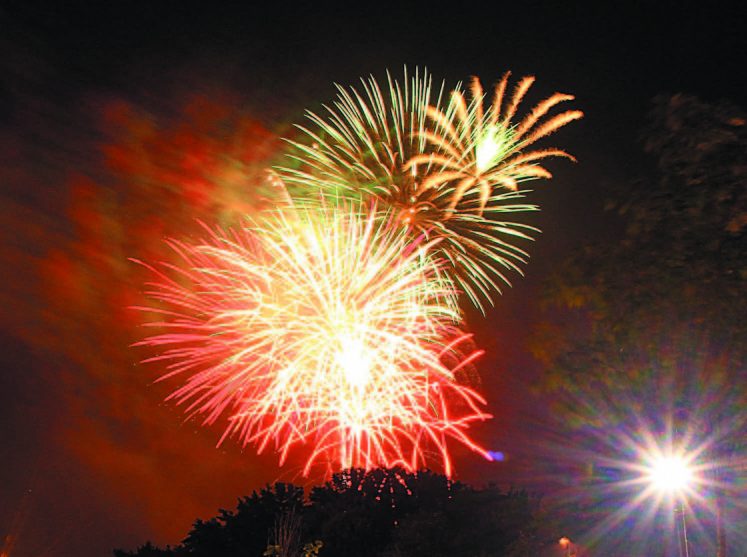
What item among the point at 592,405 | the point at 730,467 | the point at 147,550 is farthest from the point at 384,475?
the point at 730,467

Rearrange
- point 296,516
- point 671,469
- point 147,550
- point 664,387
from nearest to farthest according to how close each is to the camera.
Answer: point 664,387, point 671,469, point 296,516, point 147,550

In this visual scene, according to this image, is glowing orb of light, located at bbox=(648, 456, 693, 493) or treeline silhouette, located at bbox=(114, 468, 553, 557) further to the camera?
treeline silhouette, located at bbox=(114, 468, 553, 557)

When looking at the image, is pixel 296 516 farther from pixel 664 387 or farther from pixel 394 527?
pixel 664 387

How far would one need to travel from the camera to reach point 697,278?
1011cm

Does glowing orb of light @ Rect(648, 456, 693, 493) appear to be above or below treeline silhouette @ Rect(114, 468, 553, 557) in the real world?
above

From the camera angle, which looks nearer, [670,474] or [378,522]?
[670,474]

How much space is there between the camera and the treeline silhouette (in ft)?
51.6

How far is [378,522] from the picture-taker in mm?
17766

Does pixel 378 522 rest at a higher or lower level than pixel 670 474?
lower

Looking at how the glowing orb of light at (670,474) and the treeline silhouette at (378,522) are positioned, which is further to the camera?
the treeline silhouette at (378,522)

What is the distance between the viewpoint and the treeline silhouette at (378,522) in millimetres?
15727

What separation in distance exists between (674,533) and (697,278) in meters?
10.7

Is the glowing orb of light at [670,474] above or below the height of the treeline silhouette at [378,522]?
above

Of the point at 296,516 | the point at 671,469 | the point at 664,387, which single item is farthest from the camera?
the point at 296,516
